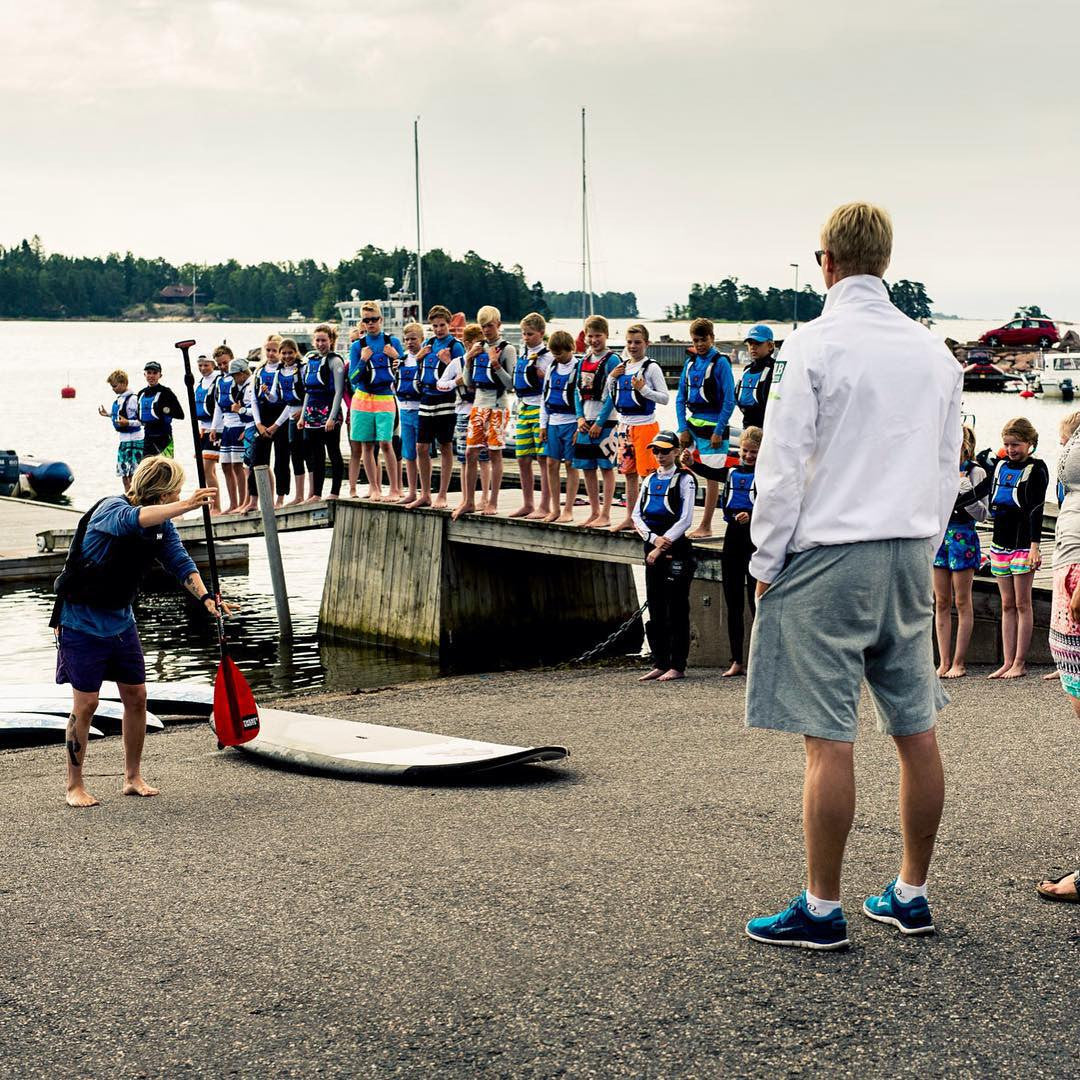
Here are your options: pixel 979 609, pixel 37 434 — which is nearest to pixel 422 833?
pixel 979 609

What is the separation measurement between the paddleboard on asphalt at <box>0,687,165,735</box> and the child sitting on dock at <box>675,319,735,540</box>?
510cm

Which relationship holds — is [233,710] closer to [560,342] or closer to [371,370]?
[560,342]

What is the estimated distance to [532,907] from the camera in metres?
4.89

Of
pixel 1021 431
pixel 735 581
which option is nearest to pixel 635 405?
pixel 735 581

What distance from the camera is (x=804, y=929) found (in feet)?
14.2

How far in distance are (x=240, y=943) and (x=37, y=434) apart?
7523cm

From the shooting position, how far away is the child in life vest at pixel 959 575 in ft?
35.0

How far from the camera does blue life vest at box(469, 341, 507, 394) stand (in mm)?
14109

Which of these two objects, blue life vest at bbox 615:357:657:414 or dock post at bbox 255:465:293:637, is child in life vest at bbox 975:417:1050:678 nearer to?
blue life vest at bbox 615:357:657:414

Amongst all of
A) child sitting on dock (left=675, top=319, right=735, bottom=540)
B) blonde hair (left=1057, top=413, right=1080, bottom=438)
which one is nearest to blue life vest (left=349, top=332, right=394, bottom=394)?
child sitting on dock (left=675, top=319, right=735, bottom=540)

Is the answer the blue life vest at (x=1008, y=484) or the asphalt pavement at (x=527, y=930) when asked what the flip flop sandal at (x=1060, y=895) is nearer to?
the asphalt pavement at (x=527, y=930)

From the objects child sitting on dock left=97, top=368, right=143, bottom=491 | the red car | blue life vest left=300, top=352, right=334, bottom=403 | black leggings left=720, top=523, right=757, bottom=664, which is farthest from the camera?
the red car

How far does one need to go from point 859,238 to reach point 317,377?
13333mm

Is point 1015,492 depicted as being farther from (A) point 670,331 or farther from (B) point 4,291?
(B) point 4,291
